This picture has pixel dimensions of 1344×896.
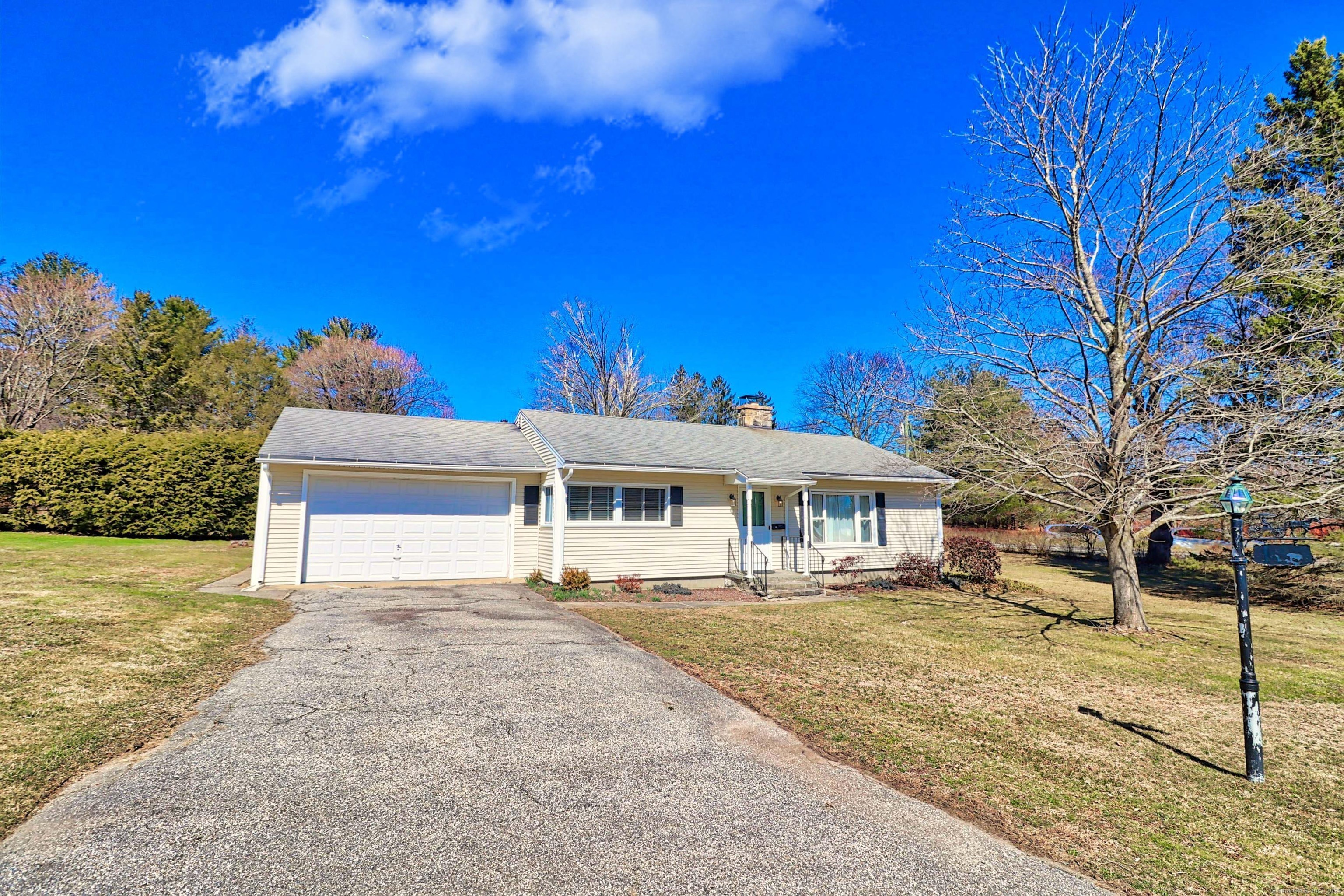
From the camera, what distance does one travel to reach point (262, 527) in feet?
39.2

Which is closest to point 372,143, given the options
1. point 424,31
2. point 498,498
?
point 424,31

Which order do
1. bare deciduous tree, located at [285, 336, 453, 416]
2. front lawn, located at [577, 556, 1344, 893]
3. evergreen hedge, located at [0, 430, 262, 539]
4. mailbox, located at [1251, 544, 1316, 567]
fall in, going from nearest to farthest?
1. front lawn, located at [577, 556, 1344, 893]
2. mailbox, located at [1251, 544, 1316, 567]
3. evergreen hedge, located at [0, 430, 262, 539]
4. bare deciduous tree, located at [285, 336, 453, 416]

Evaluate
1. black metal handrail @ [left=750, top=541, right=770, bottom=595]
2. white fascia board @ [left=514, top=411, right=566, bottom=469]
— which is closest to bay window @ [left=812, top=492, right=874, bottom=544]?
black metal handrail @ [left=750, top=541, right=770, bottom=595]

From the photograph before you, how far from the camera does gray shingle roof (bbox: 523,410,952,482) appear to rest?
14508mm

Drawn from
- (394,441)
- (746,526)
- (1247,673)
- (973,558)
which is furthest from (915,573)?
(394,441)

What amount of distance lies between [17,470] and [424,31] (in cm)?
1698

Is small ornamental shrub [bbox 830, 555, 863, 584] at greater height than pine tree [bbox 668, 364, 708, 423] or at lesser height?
lesser

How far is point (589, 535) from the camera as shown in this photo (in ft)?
45.2

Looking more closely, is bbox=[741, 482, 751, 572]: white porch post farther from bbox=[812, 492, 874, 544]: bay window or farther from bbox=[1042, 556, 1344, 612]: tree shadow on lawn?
bbox=[1042, 556, 1344, 612]: tree shadow on lawn

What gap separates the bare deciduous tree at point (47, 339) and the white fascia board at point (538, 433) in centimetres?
2121

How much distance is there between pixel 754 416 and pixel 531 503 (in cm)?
915

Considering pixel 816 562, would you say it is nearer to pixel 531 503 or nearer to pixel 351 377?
pixel 531 503

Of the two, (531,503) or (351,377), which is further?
(351,377)

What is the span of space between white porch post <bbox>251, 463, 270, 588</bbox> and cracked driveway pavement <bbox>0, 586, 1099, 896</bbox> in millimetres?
6981
